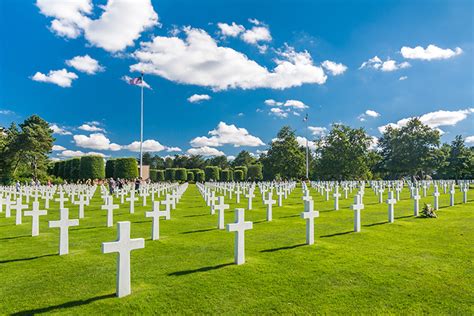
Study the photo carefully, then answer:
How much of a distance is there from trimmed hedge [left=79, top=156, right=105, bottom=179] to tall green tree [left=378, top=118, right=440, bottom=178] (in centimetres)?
5065

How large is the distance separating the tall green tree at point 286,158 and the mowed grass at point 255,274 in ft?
176

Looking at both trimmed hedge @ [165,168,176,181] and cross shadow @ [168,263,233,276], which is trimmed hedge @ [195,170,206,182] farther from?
cross shadow @ [168,263,233,276]

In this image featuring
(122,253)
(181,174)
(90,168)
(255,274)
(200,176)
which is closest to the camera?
(122,253)

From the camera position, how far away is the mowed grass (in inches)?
169

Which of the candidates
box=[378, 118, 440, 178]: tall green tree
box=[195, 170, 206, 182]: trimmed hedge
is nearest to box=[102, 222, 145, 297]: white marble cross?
box=[378, 118, 440, 178]: tall green tree

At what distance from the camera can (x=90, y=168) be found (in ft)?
197

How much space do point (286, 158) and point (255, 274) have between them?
5815 cm

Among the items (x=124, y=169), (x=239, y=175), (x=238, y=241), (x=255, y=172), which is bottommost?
(x=238, y=241)

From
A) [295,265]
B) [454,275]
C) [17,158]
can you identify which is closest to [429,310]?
[454,275]

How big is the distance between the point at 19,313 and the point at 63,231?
114 inches

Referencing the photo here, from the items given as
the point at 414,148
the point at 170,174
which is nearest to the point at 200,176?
the point at 170,174

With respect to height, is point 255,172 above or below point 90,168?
below

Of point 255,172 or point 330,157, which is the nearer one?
point 330,157

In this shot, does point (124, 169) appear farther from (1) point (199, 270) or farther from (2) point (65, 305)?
(2) point (65, 305)
